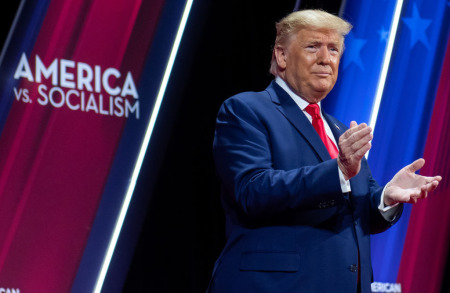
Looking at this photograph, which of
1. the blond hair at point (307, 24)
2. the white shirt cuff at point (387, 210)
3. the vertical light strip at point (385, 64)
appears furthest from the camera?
the vertical light strip at point (385, 64)

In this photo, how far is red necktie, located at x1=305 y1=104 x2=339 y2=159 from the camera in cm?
161

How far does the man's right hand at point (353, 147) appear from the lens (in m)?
1.30

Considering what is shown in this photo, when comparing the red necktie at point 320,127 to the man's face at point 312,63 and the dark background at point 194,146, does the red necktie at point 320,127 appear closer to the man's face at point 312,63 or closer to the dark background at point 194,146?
the man's face at point 312,63

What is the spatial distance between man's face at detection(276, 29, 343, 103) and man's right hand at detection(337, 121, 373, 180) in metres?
0.34

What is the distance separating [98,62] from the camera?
8.02 ft

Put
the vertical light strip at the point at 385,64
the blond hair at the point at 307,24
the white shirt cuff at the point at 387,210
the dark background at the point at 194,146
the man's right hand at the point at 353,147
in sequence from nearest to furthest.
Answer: the man's right hand at the point at 353,147, the white shirt cuff at the point at 387,210, the blond hair at the point at 307,24, the dark background at the point at 194,146, the vertical light strip at the point at 385,64

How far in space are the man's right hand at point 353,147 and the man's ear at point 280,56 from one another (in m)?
0.45

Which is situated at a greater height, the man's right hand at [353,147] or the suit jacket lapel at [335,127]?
the suit jacket lapel at [335,127]

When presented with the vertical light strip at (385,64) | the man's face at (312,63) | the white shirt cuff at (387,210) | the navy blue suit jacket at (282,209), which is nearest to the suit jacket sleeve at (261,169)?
the navy blue suit jacket at (282,209)

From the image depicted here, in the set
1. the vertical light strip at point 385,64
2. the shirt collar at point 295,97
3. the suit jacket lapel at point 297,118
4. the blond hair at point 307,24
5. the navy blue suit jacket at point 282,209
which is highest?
the vertical light strip at point 385,64

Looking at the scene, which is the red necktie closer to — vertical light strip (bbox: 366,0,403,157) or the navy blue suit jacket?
the navy blue suit jacket

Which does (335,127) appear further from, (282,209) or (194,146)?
(194,146)

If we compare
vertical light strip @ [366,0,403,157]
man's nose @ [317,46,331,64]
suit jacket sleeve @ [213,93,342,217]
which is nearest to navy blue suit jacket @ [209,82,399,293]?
suit jacket sleeve @ [213,93,342,217]

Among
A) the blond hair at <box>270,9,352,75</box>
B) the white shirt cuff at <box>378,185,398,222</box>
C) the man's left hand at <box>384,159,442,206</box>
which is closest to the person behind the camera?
the man's left hand at <box>384,159,442,206</box>
